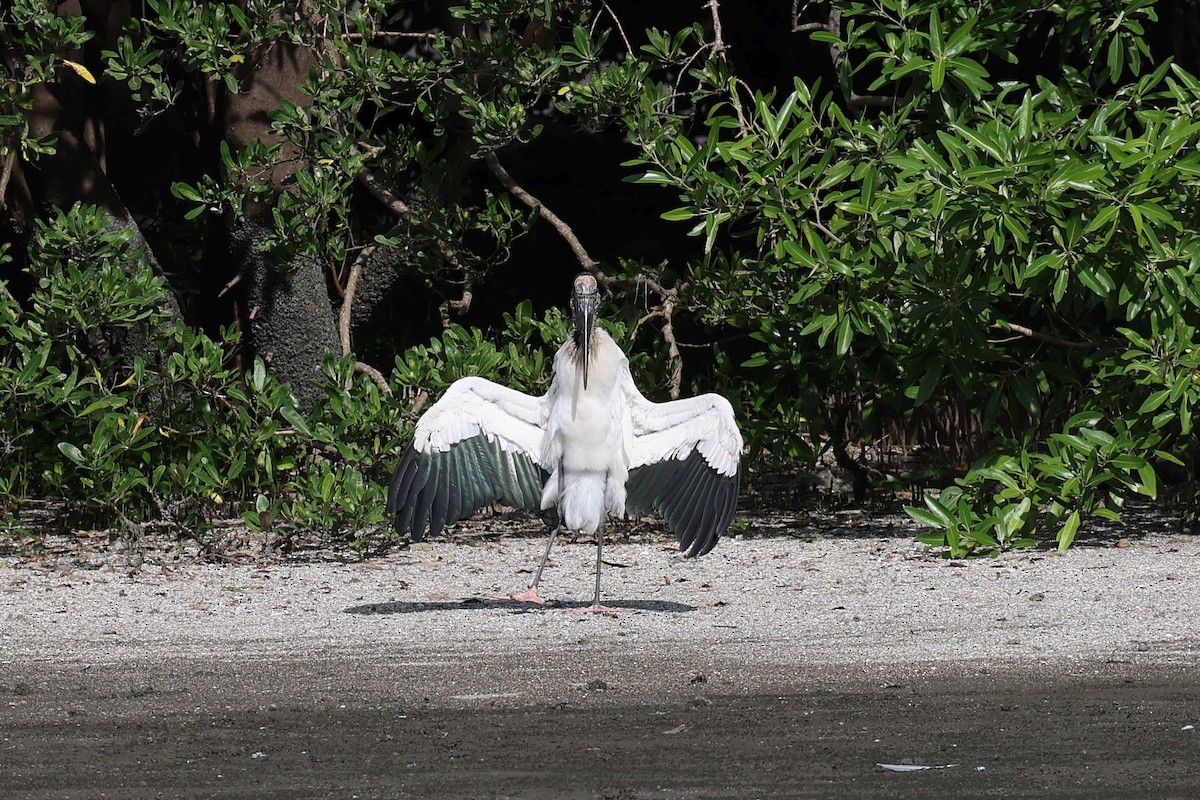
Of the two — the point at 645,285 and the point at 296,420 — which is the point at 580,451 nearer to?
the point at 296,420

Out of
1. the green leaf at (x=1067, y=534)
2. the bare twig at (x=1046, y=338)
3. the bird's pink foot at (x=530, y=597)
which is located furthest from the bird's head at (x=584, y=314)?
the green leaf at (x=1067, y=534)

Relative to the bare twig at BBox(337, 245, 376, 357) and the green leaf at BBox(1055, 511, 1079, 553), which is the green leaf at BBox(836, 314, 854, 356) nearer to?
the green leaf at BBox(1055, 511, 1079, 553)

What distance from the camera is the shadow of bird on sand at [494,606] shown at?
25.8 feet

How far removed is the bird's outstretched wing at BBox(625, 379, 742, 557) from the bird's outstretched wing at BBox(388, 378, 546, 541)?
0.51 metres

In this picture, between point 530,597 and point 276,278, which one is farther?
→ point 276,278

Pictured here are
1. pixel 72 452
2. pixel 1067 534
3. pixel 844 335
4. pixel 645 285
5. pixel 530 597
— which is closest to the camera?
pixel 530 597

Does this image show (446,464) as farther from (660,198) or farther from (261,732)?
(660,198)

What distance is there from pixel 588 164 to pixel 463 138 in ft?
10.3

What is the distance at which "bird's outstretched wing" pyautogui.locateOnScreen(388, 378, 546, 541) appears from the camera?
810 cm

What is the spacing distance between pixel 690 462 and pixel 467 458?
42.6 inches

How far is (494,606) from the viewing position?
7.98m

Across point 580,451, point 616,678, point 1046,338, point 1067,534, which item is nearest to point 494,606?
point 580,451

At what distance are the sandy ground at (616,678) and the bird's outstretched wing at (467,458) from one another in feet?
1.60

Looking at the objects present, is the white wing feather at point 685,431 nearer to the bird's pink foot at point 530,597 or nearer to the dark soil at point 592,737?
the bird's pink foot at point 530,597
